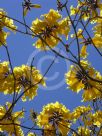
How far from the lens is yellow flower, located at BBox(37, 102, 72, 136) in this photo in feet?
13.1

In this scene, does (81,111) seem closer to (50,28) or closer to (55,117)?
(55,117)

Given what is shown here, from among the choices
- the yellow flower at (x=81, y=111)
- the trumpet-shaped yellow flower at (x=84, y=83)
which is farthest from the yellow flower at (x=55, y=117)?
the yellow flower at (x=81, y=111)

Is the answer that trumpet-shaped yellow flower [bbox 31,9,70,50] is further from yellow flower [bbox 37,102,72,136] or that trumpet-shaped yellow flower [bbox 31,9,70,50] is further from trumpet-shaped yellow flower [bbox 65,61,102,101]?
yellow flower [bbox 37,102,72,136]

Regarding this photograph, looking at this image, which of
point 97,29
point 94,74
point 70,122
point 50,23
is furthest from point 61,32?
point 70,122

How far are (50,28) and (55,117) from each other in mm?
1111

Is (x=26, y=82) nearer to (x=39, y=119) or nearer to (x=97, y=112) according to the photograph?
(x=39, y=119)

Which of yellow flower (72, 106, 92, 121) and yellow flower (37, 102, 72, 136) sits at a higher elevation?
yellow flower (72, 106, 92, 121)

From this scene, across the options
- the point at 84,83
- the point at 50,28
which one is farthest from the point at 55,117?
the point at 50,28

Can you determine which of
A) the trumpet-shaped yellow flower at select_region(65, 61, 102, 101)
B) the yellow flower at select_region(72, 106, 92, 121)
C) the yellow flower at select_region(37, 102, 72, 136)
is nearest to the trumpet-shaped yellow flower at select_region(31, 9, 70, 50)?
the trumpet-shaped yellow flower at select_region(65, 61, 102, 101)

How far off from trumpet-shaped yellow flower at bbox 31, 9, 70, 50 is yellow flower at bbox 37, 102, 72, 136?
90 cm

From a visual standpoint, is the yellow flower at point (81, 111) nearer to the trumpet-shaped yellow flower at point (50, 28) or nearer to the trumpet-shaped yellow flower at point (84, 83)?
the trumpet-shaped yellow flower at point (84, 83)

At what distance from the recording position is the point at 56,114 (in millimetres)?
4297

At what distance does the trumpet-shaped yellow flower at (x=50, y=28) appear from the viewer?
3.79 metres

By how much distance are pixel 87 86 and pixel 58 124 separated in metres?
0.59
